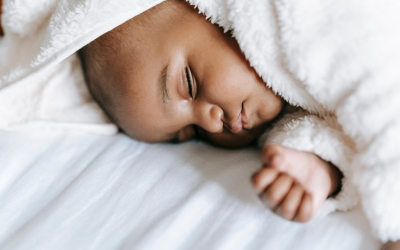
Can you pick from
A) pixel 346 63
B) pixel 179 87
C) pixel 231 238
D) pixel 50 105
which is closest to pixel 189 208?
pixel 231 238

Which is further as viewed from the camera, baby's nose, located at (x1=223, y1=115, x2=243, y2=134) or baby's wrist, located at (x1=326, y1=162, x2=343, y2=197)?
baby's nose, located at (x1=223, y1=115, x2=243, y2=134)

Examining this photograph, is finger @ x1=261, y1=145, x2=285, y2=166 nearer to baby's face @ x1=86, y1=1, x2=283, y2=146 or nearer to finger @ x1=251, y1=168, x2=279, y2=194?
finger @ x1=251, y1=168, x2=279, y2=194

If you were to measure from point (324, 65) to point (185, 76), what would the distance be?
308 mm

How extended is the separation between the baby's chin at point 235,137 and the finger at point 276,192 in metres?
0.25

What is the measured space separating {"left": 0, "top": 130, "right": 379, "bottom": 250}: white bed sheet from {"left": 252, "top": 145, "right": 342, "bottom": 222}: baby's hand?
38 mm

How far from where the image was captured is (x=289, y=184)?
1.97ft

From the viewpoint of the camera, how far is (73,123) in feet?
2.93

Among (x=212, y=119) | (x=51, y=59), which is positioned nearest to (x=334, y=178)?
(x=212, y=119)

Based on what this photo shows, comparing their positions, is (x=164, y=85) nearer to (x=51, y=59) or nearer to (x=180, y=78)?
(x=180, y=78)

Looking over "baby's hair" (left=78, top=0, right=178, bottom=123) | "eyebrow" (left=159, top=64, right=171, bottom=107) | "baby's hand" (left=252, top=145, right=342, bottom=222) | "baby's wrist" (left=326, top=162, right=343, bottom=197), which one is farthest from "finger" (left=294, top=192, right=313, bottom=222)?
"baby's hair" (left=78, top=0, right=178, bottom=123)

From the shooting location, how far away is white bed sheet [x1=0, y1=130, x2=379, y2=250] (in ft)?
1.93

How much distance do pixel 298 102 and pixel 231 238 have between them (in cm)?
35

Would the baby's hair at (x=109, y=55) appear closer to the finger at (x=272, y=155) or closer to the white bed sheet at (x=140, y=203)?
the white bed sheet at (x=140, y=203)

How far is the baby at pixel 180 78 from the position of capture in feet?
2.44
